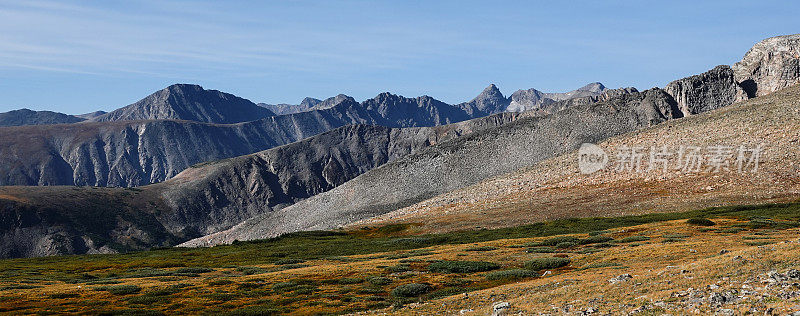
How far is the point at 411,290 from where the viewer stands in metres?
39.9

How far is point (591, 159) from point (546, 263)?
340 ft

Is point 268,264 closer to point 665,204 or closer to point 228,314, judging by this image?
point 228,314

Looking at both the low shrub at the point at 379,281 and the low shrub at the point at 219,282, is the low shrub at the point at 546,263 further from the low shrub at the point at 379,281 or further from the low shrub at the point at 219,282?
the low shrub at the point at 219,282

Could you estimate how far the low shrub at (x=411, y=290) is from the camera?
39.6 m

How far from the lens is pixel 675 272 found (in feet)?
96.3

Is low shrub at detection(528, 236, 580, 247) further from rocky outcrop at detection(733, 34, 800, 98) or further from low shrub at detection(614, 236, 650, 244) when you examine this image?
rocky outcrop at detection(733, 34, 800, 98)

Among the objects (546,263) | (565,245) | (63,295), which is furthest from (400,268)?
(63,295)

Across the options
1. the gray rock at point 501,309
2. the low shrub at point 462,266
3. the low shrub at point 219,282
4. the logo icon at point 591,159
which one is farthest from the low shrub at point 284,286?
the logo icon at point 591,159

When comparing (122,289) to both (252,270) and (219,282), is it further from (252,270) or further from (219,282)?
(252,270)

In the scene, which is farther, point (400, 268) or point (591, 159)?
point (591, 159)

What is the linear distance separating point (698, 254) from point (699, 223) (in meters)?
27.8

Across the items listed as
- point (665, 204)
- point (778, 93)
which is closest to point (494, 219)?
point (665, 204)

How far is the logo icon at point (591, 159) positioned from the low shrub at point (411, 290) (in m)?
101

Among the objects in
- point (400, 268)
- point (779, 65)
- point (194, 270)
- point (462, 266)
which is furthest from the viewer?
point (779, 65)
